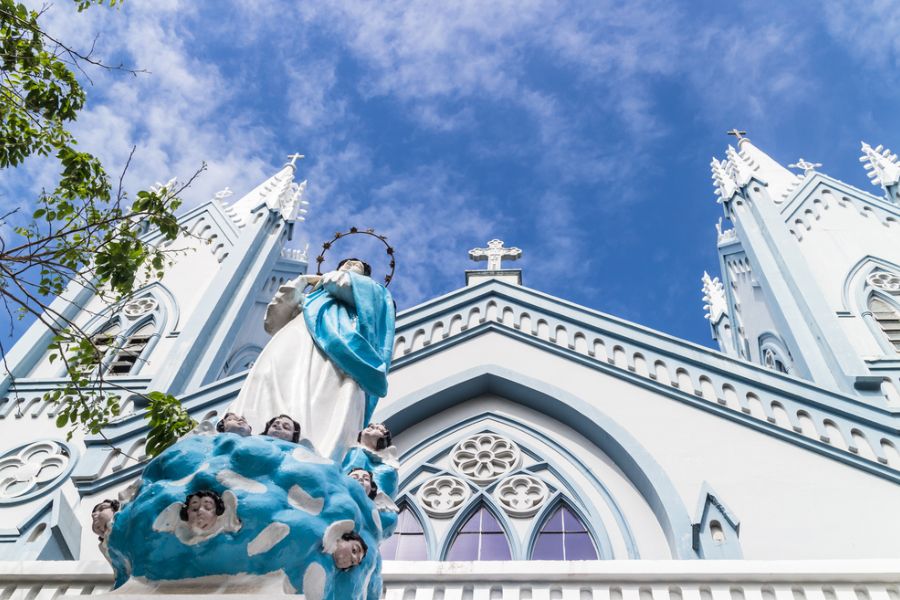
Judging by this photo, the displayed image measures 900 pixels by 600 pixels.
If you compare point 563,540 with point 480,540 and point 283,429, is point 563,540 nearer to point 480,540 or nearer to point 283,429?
point 480,540

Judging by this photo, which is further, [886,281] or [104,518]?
[886,281]

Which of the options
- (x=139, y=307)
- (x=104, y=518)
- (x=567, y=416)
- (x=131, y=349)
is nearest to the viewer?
(x=104, y=518)

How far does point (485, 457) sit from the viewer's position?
9.86 metres

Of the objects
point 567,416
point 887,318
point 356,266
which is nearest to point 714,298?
point 887,318

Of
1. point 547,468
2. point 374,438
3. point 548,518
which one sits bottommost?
point 374,438

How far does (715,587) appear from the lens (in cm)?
496

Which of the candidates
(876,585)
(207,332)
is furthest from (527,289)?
(876,585)

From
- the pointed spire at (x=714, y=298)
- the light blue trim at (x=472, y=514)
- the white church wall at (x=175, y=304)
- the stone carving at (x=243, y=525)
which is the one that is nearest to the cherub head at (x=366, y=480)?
the stone carving at (x=243, y=525)

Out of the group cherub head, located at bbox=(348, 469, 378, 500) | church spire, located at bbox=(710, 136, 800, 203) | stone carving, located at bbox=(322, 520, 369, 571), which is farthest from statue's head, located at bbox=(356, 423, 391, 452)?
church spire, located at bbox=(710, 136, 800, 203)

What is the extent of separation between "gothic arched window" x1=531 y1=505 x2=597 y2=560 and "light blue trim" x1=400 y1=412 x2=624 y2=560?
10cm

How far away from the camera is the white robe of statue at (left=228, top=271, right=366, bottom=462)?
14.7 feet

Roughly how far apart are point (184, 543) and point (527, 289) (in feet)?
29.6

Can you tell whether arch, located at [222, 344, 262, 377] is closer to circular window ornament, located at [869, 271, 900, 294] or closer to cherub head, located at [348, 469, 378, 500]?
circular window ornament, located at [869, 271, 900, 294]

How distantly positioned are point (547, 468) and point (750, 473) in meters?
2.19
